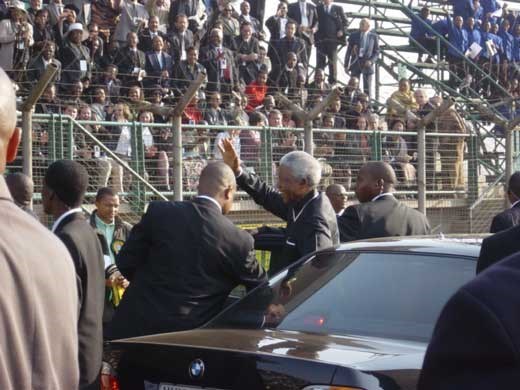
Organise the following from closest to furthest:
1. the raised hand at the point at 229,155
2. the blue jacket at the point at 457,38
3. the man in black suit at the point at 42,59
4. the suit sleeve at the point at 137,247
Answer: the suit sleeve at the point at 137,247 < the raised hand at the point at 229,155 < the man in black suit at the point at 42,59 < the blue jacket at the point at 457,38

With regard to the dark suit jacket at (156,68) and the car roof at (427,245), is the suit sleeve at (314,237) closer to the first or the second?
the car roof at (427,245)

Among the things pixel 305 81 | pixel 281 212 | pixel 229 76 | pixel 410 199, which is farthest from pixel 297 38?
pixel 281 212

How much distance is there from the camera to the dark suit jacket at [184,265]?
17.3 feet

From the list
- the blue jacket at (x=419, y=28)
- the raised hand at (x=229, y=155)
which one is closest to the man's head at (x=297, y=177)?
the raised hand at (x=229, y=155)

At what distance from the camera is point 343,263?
4.82 meters

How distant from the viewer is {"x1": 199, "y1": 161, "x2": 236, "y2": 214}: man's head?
215 inches

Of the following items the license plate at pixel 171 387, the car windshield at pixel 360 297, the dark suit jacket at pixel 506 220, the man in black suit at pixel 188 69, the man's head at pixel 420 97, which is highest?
the man in black suit at pixel 188 69

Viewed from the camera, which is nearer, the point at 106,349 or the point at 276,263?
the point at 106,349

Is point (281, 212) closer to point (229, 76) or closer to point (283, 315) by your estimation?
point (283, 315)

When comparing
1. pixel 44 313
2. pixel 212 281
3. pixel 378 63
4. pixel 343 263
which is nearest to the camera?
pixel 44 313

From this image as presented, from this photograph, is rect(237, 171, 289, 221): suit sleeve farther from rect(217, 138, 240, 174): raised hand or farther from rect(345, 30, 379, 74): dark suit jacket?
rect(345, 30, 379, 74): dark suit jacket

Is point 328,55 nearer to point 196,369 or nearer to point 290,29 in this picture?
point 290,29

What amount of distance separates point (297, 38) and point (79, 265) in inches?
512

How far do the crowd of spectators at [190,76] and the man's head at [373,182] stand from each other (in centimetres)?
418
